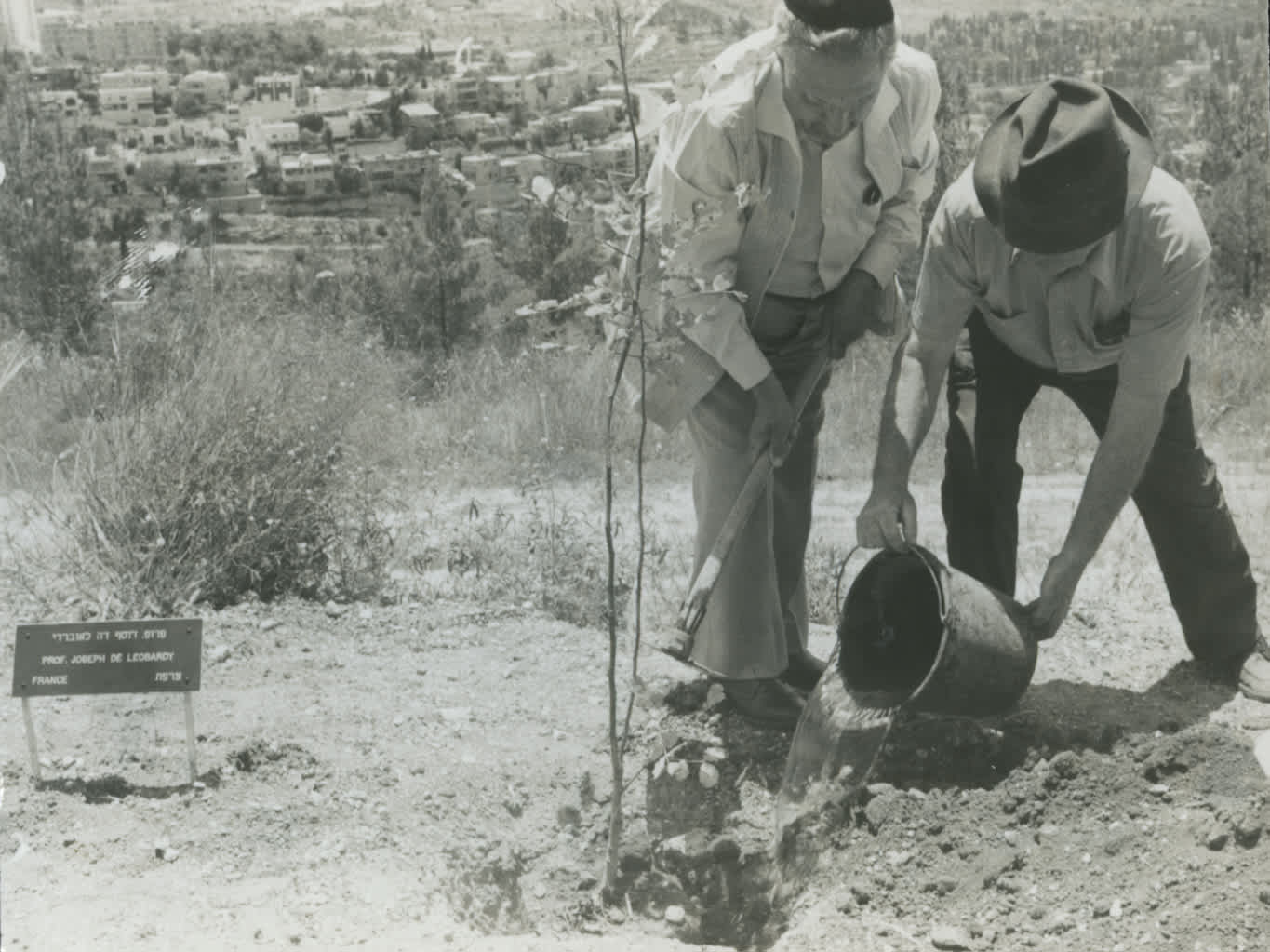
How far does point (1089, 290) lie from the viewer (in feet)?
9.87

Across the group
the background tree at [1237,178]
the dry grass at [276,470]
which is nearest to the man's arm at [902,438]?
the dry grass at [276,470]

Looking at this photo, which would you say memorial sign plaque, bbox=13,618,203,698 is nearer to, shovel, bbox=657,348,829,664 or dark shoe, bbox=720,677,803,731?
shovel, bbox=657,348,829,664

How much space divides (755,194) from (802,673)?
1486 mm

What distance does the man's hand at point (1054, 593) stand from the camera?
9.77ft

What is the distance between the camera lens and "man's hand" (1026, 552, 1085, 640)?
2979mm

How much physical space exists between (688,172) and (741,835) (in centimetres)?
154

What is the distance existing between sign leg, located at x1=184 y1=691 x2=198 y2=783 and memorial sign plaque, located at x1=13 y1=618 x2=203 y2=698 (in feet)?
0.28

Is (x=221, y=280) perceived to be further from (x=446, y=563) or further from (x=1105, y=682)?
(x=1105, y=682)

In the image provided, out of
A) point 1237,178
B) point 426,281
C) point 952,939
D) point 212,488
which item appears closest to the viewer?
point 952,939

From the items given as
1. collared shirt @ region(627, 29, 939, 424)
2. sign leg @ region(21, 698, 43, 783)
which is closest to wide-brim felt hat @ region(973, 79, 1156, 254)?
collared shirt @ region(627, 29, 939, 424)

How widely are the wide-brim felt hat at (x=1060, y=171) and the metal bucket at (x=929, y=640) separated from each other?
727 millimetres

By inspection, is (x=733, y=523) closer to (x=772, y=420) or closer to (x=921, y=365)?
(x=772, y=420)

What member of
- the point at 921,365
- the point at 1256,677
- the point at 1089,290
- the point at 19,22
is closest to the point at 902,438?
the point at 921,365

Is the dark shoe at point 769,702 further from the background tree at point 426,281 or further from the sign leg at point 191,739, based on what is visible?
the background tree at point 426,281
